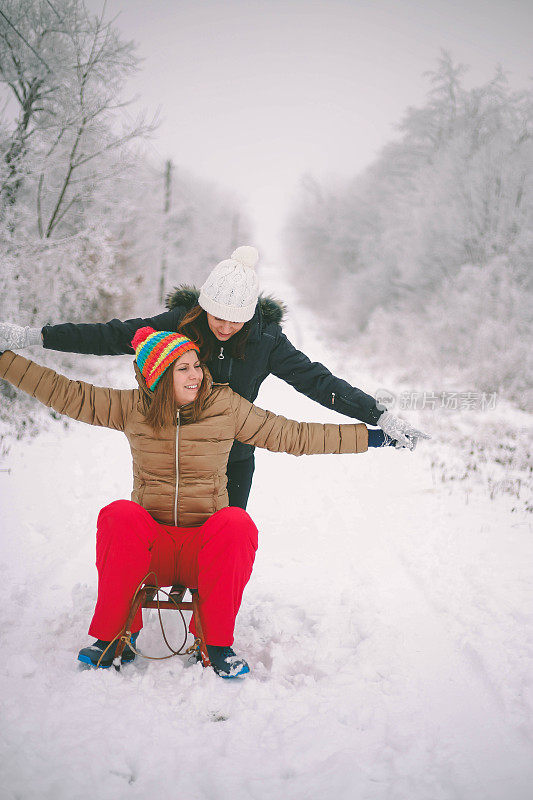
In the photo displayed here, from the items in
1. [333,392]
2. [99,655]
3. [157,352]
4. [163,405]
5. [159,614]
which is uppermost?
[157,352]

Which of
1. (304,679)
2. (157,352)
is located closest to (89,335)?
(157,352)

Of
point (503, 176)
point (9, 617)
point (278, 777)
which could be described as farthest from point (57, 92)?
point (503, 176)

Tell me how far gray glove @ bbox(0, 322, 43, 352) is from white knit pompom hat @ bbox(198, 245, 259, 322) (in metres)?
0.93

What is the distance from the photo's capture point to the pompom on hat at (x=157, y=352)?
7.70ft

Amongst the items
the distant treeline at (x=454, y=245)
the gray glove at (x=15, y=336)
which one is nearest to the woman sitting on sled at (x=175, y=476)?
the gray glove at (x=15, y=336)

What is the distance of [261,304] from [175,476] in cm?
119

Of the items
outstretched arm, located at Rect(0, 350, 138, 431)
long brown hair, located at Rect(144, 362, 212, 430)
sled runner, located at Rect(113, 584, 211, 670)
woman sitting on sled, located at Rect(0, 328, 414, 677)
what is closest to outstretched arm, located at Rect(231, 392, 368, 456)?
woman sitting on sled, located at Rect(0, 328, 414, 677)

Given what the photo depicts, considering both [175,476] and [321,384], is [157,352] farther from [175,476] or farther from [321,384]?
[321,384]

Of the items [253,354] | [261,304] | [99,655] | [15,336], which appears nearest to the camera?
[99,655]

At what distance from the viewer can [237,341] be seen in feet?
8.85

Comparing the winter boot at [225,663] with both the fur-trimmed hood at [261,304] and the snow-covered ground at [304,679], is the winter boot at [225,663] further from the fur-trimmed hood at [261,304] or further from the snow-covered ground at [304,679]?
the fur-trimmed hood at [261,304]

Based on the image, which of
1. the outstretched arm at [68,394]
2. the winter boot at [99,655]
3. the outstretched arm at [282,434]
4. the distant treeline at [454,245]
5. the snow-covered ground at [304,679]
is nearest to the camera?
the snow-covered ground at [304,679]

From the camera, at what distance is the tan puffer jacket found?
7.75ft

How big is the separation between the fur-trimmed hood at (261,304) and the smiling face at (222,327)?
0.23 metres
